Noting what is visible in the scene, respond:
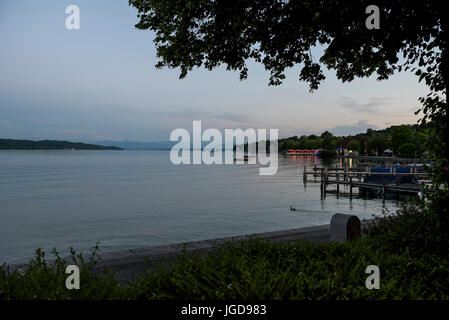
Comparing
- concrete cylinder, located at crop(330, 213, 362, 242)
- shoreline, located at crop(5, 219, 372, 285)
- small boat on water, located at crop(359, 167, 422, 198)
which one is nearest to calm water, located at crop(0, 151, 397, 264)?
small boat on water, located at crop(359, 167, 422, 198)

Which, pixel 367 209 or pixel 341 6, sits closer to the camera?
pixel 341 6

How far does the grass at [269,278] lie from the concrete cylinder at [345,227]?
2.09 meters

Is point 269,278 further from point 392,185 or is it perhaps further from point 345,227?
point 392,185

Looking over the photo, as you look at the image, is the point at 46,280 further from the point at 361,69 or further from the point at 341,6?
the point at 361,69

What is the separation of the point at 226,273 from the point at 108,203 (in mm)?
38051

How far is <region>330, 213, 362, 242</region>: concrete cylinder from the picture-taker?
7.96 m

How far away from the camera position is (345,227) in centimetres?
796

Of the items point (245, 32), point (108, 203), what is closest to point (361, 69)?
point (245, 32)

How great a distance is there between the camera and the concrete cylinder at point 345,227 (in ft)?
26.1

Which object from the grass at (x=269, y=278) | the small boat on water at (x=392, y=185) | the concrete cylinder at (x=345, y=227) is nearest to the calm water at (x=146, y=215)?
the small boat on water at (x=392, y=185)

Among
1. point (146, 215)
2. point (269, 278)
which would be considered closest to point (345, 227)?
point (269, 278)

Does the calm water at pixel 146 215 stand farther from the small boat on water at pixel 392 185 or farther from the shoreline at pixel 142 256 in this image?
the shoreline at pixel 142 256

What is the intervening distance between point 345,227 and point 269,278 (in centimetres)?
447

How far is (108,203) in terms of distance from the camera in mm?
39531
